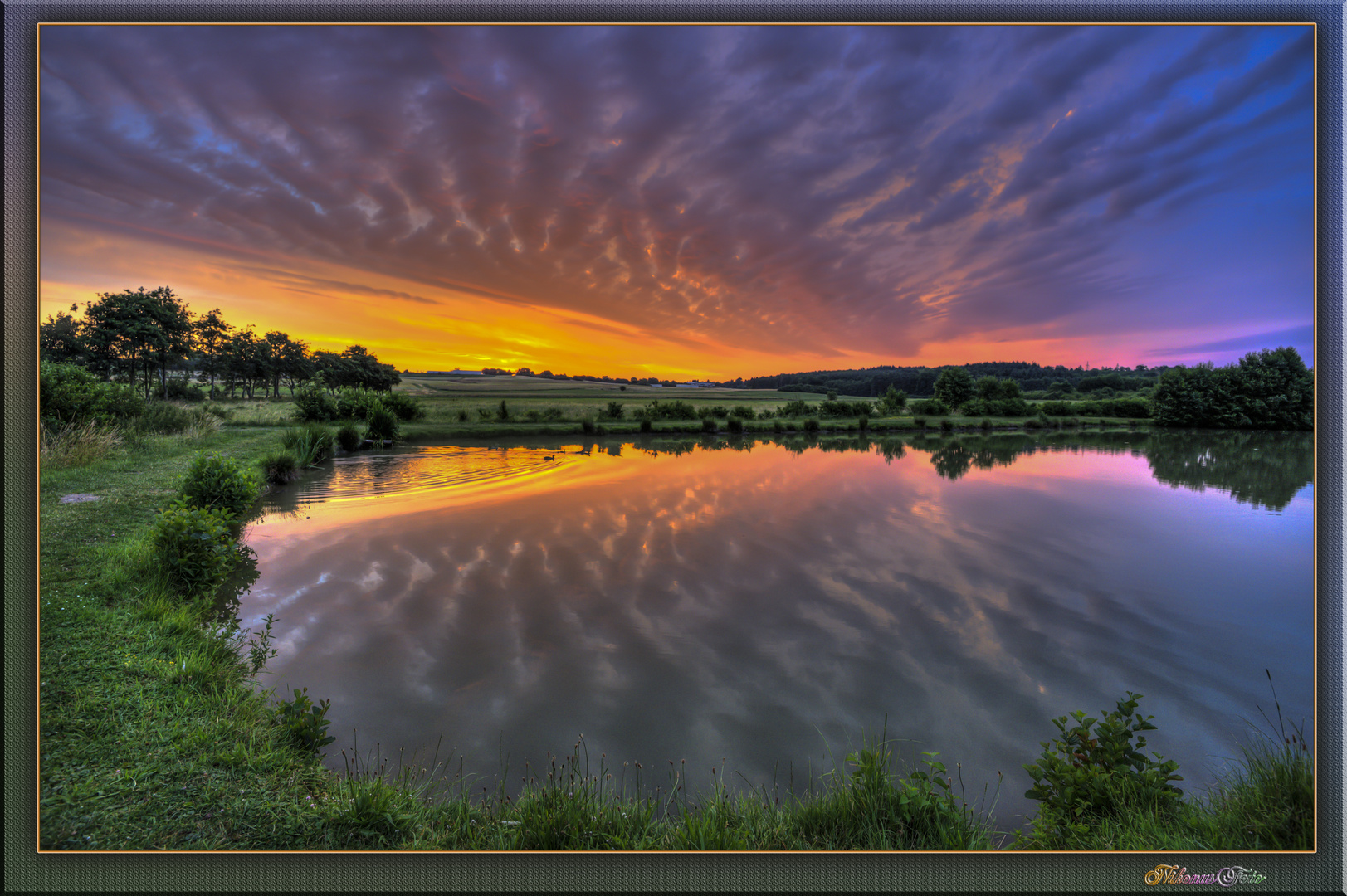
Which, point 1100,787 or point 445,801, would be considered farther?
point 445,801

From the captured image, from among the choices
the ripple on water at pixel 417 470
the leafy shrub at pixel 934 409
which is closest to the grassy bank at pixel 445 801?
the ripple on water at pixel 417 470

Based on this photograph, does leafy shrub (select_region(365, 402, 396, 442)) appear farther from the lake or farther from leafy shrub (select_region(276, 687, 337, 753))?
leafy shrub (select_region(276, 687, 337, 753))

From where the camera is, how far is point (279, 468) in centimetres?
1285

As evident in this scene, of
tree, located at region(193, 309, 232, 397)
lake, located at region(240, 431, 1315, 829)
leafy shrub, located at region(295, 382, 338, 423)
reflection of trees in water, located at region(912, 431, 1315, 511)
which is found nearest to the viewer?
lake, located at region(240, 431, 1315, 829)

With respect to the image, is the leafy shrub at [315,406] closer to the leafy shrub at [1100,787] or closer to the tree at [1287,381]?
the leafy shrub at [1100,787]

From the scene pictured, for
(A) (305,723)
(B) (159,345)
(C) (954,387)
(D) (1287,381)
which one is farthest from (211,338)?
(C) (954,387)

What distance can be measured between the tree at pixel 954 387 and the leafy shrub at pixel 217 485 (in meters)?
62.8

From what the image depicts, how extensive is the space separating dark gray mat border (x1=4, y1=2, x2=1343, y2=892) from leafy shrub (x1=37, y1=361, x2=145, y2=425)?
28.6ft

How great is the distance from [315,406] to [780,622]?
30.8m

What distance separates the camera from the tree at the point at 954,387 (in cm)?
5625

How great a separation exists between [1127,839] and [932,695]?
1.69 meters

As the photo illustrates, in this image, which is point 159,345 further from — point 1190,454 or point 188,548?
point 1190,454

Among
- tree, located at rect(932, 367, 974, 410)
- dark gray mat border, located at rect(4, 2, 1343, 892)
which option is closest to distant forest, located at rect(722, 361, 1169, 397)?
tree, located at rect(932, 367, 974, 410)

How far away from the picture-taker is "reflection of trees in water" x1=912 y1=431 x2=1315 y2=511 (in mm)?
10523
